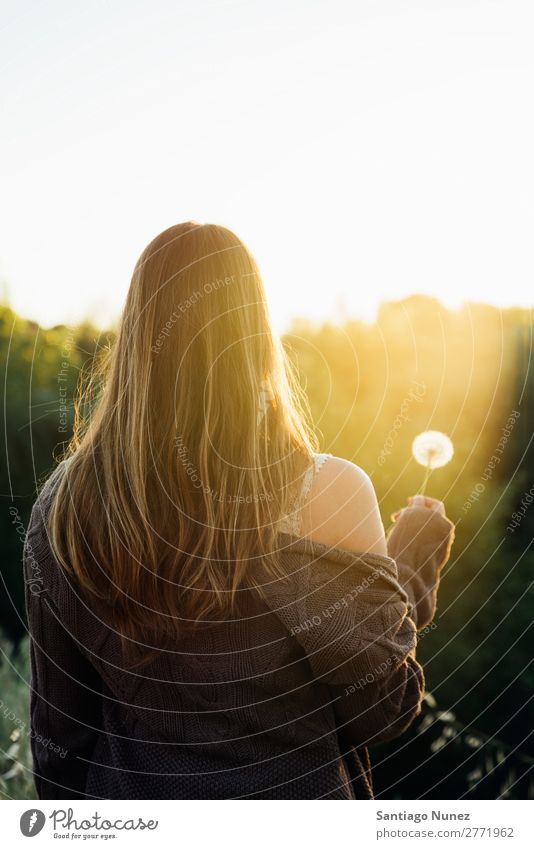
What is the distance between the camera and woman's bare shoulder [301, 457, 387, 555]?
4.12 feet

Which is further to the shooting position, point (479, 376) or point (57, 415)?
point (57, 415)

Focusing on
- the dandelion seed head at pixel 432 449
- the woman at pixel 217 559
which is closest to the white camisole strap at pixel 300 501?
the woman at pixel 217 559

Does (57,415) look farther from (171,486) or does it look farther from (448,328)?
(171,486)

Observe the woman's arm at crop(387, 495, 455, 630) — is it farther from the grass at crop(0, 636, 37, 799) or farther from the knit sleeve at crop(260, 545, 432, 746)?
the grass at crop(0, 636, 37, 799)

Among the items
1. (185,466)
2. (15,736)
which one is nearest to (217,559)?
(185,466)

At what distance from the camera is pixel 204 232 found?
1279 millimetres

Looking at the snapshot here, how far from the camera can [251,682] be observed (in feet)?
4.02

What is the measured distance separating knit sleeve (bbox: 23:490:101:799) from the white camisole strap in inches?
16.8

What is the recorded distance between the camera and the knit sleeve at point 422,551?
1.61 meters

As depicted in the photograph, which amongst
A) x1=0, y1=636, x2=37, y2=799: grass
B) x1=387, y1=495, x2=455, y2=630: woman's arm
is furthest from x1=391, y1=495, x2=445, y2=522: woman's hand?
x1=0, y1=636, x2=37, y2=799: grass

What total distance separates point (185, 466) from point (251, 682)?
14.7 inches
